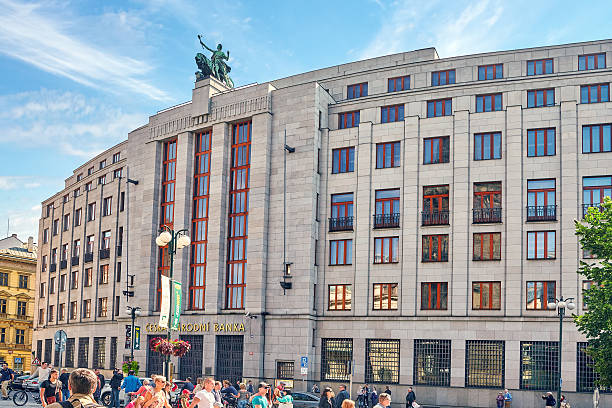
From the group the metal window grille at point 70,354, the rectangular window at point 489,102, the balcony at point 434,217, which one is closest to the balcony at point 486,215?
the balcony at point 434,217

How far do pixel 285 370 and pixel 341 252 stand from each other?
902 cm

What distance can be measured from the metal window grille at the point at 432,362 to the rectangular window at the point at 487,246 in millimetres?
5854

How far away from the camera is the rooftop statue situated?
A: 60.6 meters

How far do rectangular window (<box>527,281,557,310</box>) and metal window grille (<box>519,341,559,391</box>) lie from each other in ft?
7.30

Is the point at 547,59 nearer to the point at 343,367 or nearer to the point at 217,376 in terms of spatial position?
the point at 343,367

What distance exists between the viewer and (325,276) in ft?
170

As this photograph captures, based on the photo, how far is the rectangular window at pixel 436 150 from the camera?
49344mm

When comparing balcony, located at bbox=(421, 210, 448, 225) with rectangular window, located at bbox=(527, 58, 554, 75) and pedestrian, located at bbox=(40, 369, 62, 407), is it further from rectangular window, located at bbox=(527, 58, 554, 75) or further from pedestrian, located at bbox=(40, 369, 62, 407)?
pedestrian, located at bbox=(40, 369, 62, 407)

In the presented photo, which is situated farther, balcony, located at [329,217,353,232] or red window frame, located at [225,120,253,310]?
red window frame, located at [225,120,253,310]

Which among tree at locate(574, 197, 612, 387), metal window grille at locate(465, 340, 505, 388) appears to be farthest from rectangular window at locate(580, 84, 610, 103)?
metal window grille at locate(465, 340, 505, 388)

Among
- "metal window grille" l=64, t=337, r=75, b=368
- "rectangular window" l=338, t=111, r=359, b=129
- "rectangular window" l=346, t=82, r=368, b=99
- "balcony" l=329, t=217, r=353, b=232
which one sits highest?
"rectangular window" l=346, t=82, r=368, b=99

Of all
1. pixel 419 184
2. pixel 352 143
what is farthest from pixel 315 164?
pixel 419 184

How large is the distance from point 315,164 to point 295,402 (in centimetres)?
1828

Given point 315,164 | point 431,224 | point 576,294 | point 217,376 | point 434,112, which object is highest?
point 434,112
